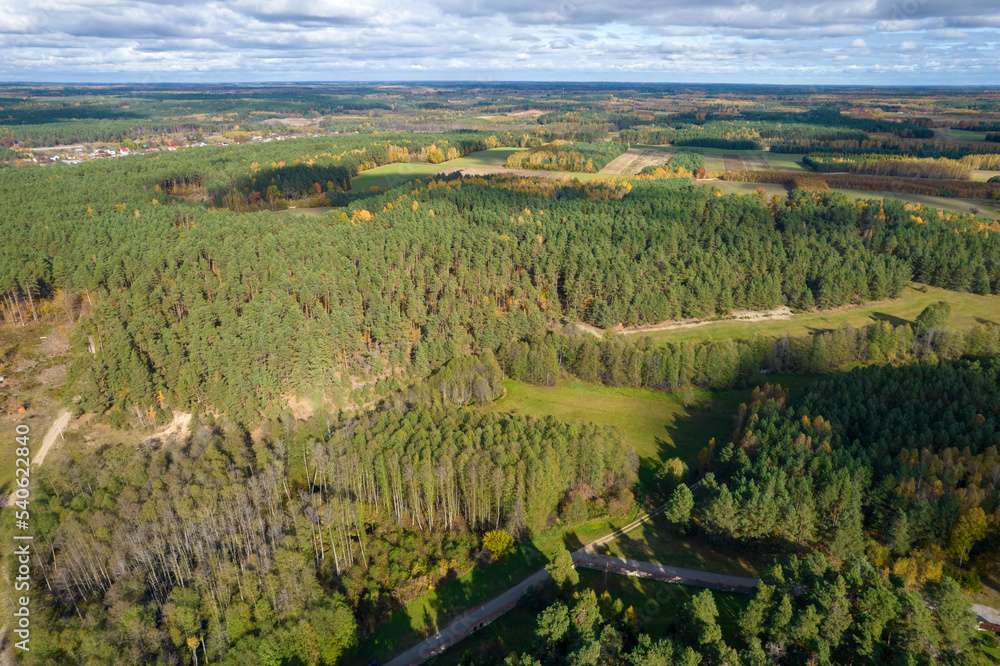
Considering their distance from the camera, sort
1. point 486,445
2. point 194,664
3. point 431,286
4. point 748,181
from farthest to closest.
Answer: point 748,181
point 431,286
point 486,445
point 194,664

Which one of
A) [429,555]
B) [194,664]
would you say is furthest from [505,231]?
[194,664]

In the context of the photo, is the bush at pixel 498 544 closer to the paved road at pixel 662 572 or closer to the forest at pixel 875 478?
the paved road at pixel 662 572

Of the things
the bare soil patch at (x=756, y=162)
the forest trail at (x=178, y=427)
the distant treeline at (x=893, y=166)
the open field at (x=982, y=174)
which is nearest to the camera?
the forest trail at (x=178, y=427)

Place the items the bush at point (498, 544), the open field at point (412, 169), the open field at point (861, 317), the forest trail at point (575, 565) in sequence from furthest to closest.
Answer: the open field at point (412, 169) → the open field at point (861, 317) → the bush at point (498, 544) → the forest trail at point (575, 565)

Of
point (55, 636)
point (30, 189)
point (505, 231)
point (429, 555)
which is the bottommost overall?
point (429, 555)

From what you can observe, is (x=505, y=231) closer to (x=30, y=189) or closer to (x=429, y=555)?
(x=429, y=555)

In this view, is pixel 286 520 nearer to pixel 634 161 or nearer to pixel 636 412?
pixel 636 412

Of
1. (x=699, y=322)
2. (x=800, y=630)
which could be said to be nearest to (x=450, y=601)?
(x=800, y=630)

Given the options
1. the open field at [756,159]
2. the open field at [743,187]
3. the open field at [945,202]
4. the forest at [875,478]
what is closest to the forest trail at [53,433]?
the forest at [875,478]
